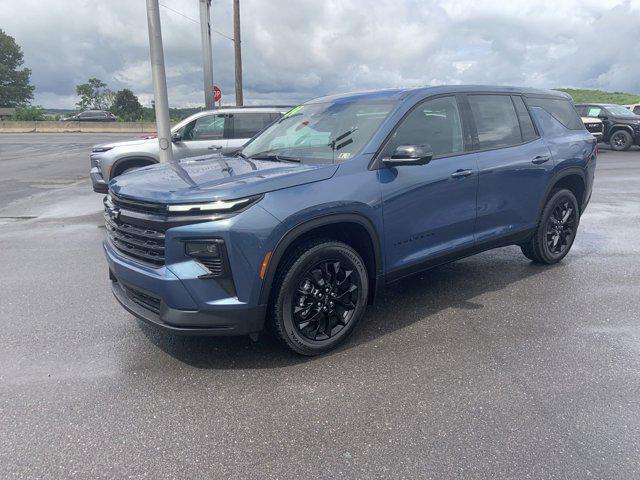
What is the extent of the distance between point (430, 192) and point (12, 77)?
323 feet

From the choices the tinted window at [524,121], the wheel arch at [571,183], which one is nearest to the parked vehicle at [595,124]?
the wheel arch at [571,183]

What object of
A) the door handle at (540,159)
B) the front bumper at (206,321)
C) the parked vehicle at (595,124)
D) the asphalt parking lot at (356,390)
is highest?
the door handle at (540,159)

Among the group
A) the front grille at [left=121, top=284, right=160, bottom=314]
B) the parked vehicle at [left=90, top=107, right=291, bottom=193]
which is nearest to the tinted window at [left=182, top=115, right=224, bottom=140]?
the parked vehicle at [left=90, top=107, right=291, bottom=193]

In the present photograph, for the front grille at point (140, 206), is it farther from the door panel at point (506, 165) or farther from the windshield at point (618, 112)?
the windshield at point (618, 112)

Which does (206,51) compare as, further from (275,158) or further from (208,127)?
(275,158)

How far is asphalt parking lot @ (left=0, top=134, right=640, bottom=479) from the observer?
99.0 inches

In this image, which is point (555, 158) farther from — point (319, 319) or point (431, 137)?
point (319, 319)

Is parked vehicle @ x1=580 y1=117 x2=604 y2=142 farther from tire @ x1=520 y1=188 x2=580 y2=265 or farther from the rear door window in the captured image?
tire @ x1=520 y1=188 x2=580 y2=265

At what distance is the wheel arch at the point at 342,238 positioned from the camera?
3164 mm

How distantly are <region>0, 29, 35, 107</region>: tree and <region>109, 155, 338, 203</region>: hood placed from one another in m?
94.0

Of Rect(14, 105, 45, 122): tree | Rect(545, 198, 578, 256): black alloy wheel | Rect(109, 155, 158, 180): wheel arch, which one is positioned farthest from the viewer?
Rect(14, 105, 45, 122): tree

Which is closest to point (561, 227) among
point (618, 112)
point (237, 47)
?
point (618, 112)

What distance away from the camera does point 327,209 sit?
11.0 ft

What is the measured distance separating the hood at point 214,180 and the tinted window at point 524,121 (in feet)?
7.97
